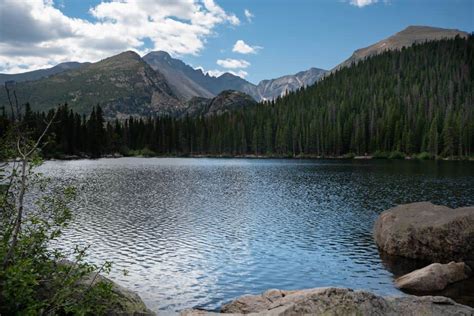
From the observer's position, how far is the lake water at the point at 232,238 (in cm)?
2338

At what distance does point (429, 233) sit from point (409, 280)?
611 cm

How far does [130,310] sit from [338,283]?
12.8 metres

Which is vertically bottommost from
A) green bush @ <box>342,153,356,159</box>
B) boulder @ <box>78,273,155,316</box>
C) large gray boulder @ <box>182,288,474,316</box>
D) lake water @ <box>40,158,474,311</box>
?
lake water @ <box>40,158,474,311</box>

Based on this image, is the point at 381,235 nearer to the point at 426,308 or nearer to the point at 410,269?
the point at 410,269

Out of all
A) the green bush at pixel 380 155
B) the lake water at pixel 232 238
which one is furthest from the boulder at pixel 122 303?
the green bush at pixel 380 155

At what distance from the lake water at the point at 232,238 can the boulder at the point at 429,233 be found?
1.79 metres

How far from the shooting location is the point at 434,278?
74.1ft

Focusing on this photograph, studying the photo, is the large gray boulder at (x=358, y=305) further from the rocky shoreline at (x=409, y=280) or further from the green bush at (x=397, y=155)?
the green bush at (x=397, y=155)

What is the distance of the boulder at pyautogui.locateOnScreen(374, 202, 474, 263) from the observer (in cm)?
2648

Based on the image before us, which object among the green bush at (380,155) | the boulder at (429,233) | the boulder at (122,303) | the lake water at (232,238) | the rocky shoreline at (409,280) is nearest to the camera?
the rocky shoreline at (409,280)

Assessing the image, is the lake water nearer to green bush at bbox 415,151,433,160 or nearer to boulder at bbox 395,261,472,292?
boulder at bbox 395,261,472,292

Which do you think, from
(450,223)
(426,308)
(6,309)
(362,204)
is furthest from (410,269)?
(362,204)

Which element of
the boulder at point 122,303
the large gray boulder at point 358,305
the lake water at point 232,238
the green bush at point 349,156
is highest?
the green bush at point 349,156

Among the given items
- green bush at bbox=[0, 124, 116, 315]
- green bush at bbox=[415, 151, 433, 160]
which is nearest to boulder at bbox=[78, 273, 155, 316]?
green bush at bbox=[0, 124, 116, 315]
